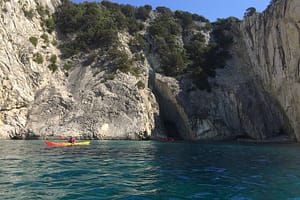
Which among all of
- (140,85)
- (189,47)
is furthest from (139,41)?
(140,85)

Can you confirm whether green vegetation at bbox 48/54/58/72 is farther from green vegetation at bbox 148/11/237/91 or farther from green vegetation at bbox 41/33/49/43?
green vegetation at bbox 148/11/237/91

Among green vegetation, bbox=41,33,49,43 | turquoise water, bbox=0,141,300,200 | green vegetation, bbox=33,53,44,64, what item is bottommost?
turquoise water, bbox=0,141,300,200

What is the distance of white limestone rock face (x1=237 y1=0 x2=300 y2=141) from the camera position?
33.6 m

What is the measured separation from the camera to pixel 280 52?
121ft

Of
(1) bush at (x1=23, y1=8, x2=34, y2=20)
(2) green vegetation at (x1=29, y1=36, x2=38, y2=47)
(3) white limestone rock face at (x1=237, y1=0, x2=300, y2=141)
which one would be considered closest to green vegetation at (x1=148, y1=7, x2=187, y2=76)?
(3) white limestone rock face at (x1=237, y1=0, x2=300, y2=141)

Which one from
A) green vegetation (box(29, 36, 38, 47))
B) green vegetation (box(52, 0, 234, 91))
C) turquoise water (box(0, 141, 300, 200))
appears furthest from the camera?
green vegetation (box(52, 0, 234, 91))

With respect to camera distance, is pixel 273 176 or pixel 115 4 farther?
pixel 115 4

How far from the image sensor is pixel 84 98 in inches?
1709

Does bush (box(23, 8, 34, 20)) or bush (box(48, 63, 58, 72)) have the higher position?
bush (box(23, 8, 34, 20))

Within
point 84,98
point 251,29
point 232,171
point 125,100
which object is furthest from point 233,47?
point 232,171

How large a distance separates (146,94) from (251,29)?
1891 centimetres

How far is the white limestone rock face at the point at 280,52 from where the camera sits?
3359 cm

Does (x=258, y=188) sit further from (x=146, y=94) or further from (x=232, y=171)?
(x=146, y=94)

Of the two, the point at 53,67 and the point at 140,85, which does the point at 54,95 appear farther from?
the point at 140,85
